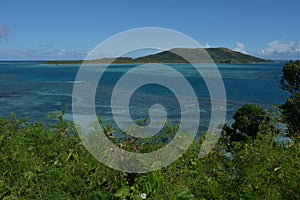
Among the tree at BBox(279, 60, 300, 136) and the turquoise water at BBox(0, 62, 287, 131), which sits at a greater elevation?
the tree at BBox(279, 60, 300, 136)

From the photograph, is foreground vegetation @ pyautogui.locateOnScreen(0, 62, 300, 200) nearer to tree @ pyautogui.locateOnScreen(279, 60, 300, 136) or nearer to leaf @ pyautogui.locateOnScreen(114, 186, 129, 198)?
leaf @ pyautogui.locateOnScreen(114, 186, 129, 198)

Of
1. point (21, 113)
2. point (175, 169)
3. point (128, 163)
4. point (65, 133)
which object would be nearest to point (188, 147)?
point (175, 169)

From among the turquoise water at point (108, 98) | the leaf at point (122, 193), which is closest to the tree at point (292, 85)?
the turquoise water at point (108, 98)

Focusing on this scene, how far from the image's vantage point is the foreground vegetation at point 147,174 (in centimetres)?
224

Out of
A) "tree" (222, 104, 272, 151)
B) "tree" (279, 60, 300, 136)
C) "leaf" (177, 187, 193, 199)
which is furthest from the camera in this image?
"tree" (279, 60, 300, 136)

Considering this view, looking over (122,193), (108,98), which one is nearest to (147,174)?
(122,193)

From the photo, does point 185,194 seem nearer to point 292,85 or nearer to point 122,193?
point 122,193

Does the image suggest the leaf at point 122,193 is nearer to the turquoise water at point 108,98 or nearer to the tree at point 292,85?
the turquoise water at point 108,98

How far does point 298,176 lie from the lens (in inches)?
88.9

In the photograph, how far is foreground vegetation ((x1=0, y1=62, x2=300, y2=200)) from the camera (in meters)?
2.24

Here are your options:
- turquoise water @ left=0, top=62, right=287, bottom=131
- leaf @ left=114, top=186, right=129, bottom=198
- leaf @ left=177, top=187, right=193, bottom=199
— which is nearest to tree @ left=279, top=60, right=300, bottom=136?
turquoise water @ left=0, top=62, right=287, bottom=131

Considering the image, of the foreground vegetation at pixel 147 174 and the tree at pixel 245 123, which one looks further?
the tree at pixel 245 123

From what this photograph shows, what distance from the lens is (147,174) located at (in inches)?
93.8

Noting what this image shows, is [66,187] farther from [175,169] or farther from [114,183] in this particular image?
[175,169]
